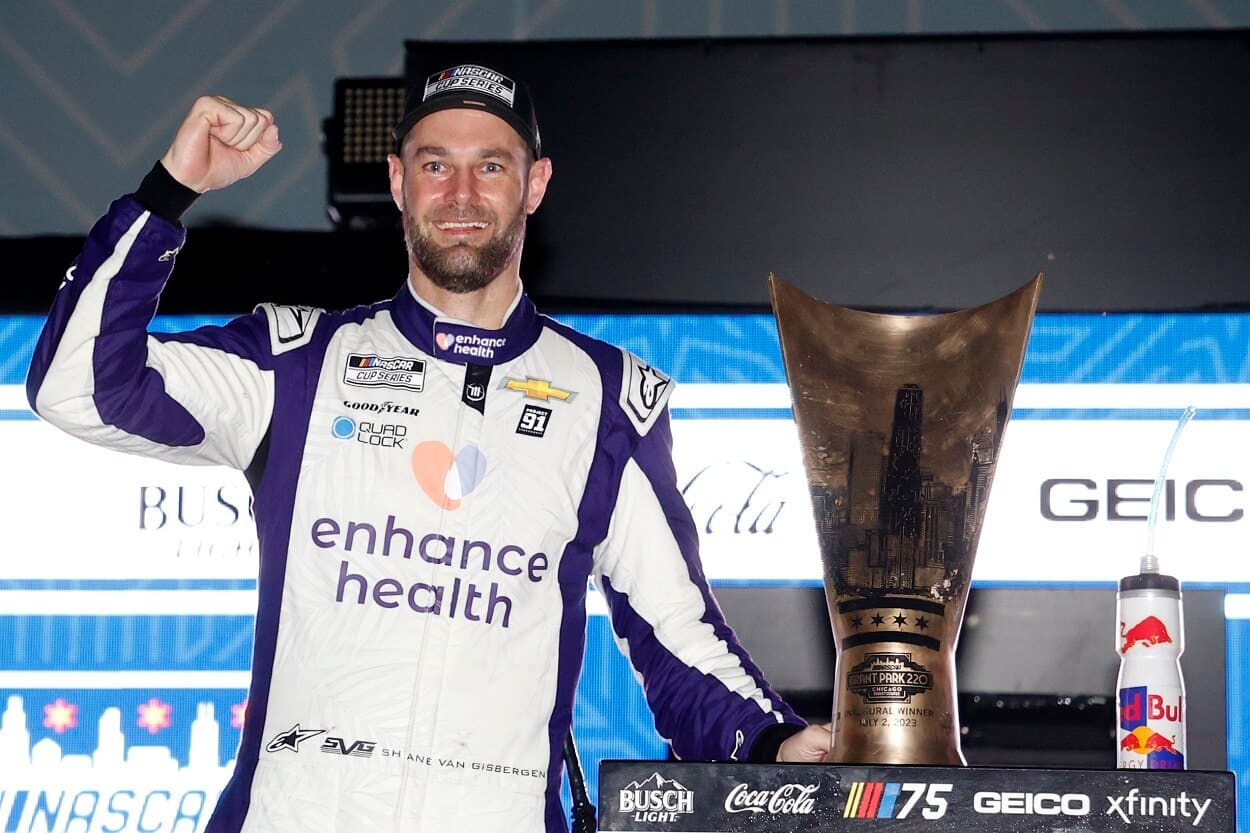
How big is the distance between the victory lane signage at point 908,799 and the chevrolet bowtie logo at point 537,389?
23.9 inches

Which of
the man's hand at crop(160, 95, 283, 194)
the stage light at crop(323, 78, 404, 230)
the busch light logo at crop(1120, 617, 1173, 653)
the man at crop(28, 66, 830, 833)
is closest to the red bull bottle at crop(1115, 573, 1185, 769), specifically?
the busch light logo at crop(1120, 617, 1173, 653)

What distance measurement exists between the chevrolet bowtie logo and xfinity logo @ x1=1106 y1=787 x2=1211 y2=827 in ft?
2.52

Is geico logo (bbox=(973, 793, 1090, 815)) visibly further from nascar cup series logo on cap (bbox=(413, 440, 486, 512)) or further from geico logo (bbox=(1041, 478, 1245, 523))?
geico logo (bbox=(1041, 478, 1245, 523))

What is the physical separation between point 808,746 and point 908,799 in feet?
0.90

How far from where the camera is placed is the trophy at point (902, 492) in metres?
1.31

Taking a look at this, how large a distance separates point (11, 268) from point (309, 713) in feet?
4.29

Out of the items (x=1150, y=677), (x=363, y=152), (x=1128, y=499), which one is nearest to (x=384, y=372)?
(x=1150, y=677)

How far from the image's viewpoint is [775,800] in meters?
1.13

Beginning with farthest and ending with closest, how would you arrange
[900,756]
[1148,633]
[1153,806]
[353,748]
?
[353,748] < [1148,633] < [900,756] < [1153,806]

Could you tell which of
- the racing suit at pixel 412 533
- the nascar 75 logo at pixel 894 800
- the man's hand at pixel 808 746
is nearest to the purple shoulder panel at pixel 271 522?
the racing suit at pixel 412 533

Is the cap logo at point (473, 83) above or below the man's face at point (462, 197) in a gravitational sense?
above

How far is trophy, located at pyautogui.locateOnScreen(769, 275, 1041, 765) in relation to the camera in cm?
131

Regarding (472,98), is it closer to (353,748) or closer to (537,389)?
(537,389)

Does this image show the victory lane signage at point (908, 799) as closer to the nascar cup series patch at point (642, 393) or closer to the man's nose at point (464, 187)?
the nascar cup series patch at point (642, 393)
